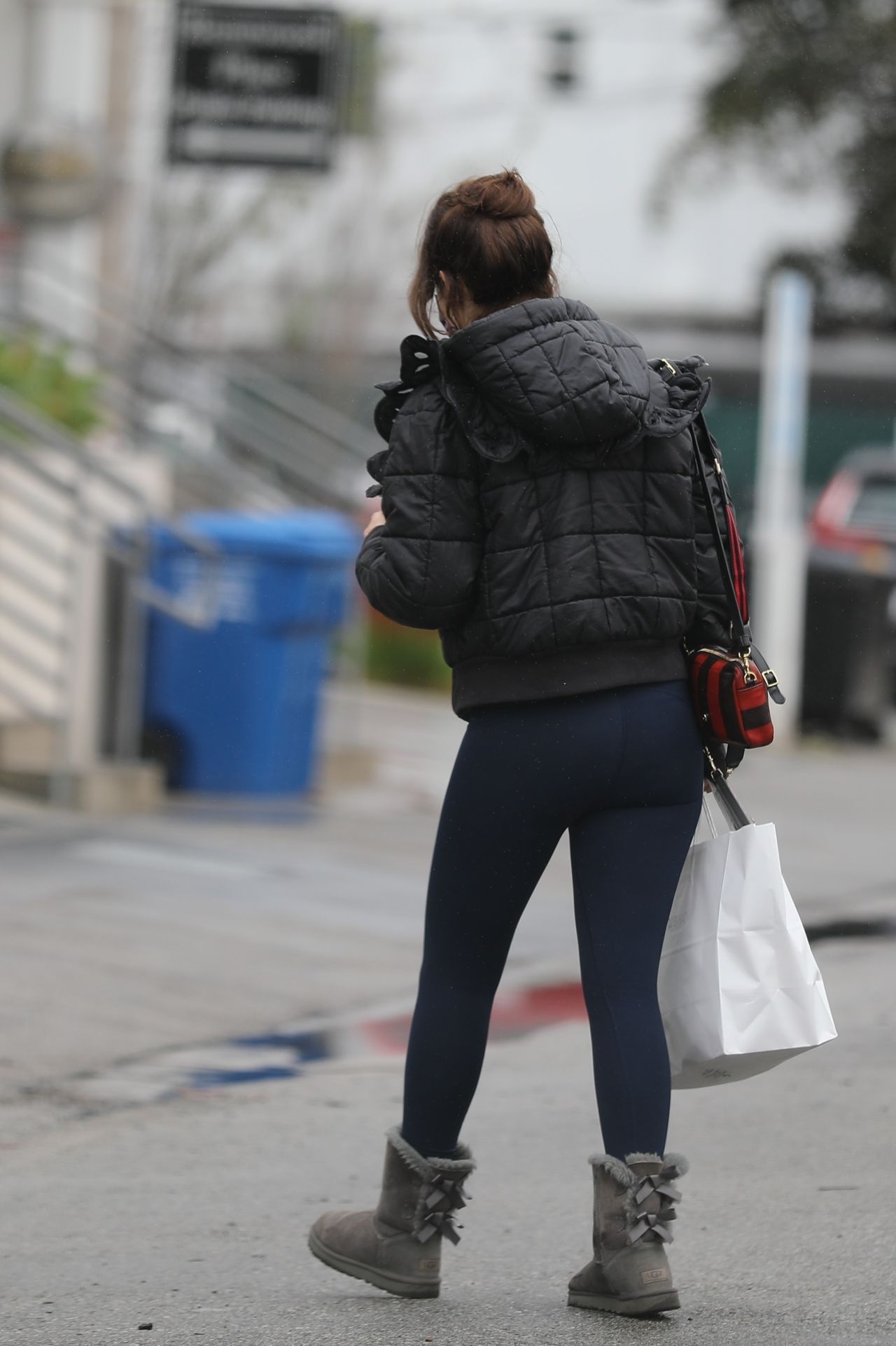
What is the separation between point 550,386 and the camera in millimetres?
3012

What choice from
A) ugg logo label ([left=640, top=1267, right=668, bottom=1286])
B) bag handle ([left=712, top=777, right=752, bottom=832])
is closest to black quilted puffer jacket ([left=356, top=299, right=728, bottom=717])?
bag handle ([left=712, top=777, right=752, bottom=832])

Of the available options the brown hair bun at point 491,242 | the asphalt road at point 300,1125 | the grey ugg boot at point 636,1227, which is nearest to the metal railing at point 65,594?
the asphalt road at point 300,1125

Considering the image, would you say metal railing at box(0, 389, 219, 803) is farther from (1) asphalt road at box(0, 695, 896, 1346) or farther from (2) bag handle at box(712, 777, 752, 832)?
(2) bag handle at box(712, 777, 752, 832)

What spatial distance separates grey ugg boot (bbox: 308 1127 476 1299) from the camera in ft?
10.7

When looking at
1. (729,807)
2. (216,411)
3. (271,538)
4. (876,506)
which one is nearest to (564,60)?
(876,506)

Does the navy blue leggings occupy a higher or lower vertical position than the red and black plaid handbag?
lower

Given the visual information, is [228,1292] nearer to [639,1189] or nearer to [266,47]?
[639,1189]

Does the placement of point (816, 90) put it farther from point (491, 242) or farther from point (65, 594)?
point (491, 242)

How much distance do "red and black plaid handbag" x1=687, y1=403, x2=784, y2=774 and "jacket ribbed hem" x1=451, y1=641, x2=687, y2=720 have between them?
0.06 meters

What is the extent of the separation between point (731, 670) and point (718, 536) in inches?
8.4

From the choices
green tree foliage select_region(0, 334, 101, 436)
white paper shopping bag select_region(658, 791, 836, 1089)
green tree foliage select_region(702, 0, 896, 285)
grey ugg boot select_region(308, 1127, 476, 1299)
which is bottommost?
grey ugg boot select_region(308, 1127, 476, 1299)

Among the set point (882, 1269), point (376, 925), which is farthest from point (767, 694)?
point (376, 925)

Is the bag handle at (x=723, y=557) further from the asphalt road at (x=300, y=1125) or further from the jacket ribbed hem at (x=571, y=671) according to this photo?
the asphalt road at (x=300, y=1125)

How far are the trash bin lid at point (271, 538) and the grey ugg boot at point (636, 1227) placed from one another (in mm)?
6097
